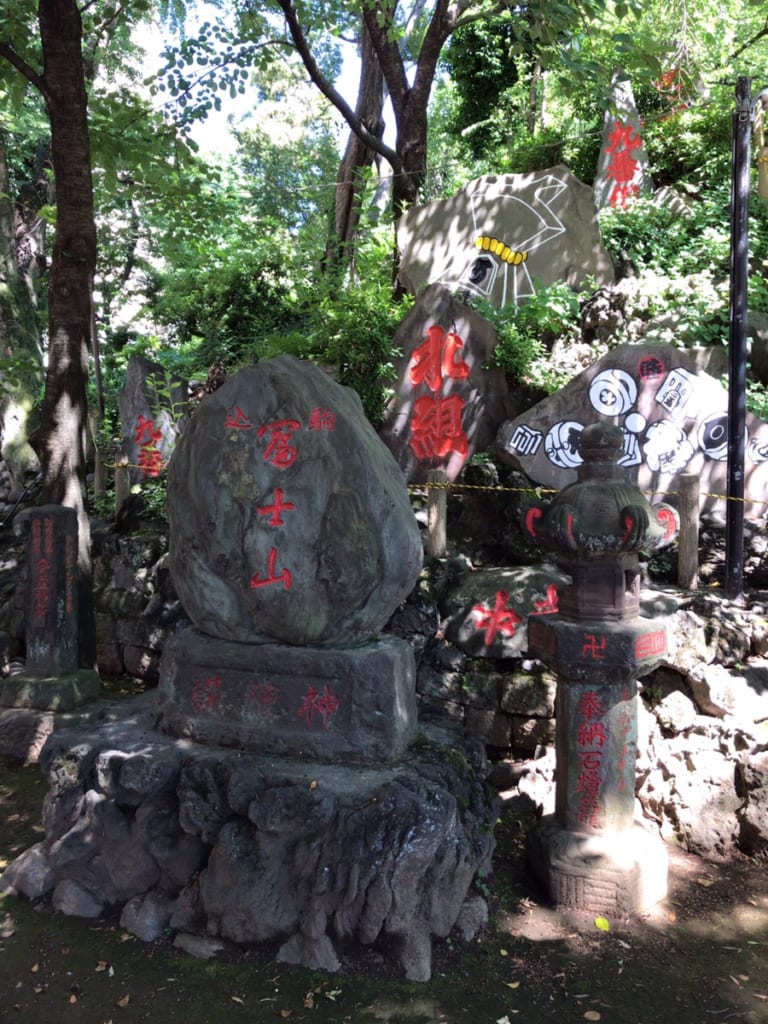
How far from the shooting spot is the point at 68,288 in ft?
21.7

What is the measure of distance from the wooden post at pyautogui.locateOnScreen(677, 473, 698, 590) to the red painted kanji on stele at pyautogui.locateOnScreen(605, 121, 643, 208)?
6886 millimetres

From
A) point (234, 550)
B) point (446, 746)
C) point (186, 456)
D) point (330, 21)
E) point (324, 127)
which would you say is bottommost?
point (446, 746)

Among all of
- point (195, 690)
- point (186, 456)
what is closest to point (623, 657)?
point (195, 690)

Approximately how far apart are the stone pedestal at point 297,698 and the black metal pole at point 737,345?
3475 millimetres

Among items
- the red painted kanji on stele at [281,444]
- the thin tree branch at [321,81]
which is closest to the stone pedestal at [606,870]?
the red painted kanji on stele at [281,444]

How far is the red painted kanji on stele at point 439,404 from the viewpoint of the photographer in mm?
7520

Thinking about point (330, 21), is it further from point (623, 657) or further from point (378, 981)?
point (378, 981)

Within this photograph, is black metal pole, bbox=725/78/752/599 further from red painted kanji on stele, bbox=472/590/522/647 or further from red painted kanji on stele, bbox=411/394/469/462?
red painted kanji on stele, bbox=411/394/469/462

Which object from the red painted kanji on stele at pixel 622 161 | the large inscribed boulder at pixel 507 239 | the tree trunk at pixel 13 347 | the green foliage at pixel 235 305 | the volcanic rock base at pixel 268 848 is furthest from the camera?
the green foliage at pixel 235 305

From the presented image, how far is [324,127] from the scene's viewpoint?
75.8 feet

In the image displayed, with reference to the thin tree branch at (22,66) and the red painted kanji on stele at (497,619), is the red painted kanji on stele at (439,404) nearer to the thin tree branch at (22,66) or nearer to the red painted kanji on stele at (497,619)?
the red painted kanji on stele at (497,619)

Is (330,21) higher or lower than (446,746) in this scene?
higher

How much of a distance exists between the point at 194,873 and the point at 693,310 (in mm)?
8108

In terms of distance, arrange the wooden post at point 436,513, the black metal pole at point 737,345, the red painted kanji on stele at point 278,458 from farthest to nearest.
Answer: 1. the wooden post at point 436,513
2. the black metal pole at point 737,345
3. the red painted kanji on stele at point 278,458
